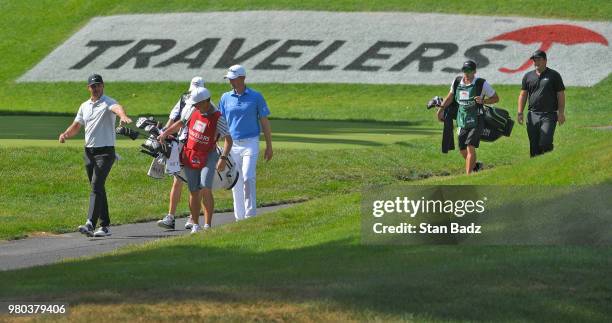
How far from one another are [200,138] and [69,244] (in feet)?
6.75

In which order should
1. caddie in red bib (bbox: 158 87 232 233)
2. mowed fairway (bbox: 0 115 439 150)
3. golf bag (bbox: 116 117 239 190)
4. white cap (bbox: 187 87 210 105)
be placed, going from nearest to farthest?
white cap (bbox: 187 87 210 105)
caddie in red bib (bbox: 158 87 232 233)
golf bag (bbox: 116 117 239 190)
mowed fairway (bbox: 0 115 439 150)

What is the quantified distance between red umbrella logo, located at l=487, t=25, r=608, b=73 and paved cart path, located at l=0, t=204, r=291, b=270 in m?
31.4

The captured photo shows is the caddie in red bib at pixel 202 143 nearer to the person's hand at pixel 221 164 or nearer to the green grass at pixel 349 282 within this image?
the person's hand at pixel 221 164

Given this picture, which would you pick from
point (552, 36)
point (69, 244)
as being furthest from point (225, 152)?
point (552, 36)

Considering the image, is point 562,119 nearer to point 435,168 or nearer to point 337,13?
point 435,168

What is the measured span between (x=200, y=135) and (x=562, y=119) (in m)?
5.29

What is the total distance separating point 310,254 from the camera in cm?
1220

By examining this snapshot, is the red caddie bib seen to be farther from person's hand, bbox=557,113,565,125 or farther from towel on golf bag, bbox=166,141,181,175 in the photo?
person's hand, bbox=557,113,565,125

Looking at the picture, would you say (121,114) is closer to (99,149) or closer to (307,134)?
(99,149)

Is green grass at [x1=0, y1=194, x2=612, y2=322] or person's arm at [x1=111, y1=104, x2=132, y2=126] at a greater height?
person's arm at [x1=111, y1=104, x2=132, y2=126]

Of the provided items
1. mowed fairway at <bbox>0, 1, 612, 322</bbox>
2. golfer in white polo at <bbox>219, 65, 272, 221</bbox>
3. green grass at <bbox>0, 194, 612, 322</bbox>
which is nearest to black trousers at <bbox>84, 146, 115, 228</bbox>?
mowed fairway at <bbox>0, 1, 612, 322</bbox>

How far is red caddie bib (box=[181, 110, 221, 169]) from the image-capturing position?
15.7 metres

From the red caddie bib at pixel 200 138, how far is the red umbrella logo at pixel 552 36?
109ft

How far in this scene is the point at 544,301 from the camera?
9.22 meters
